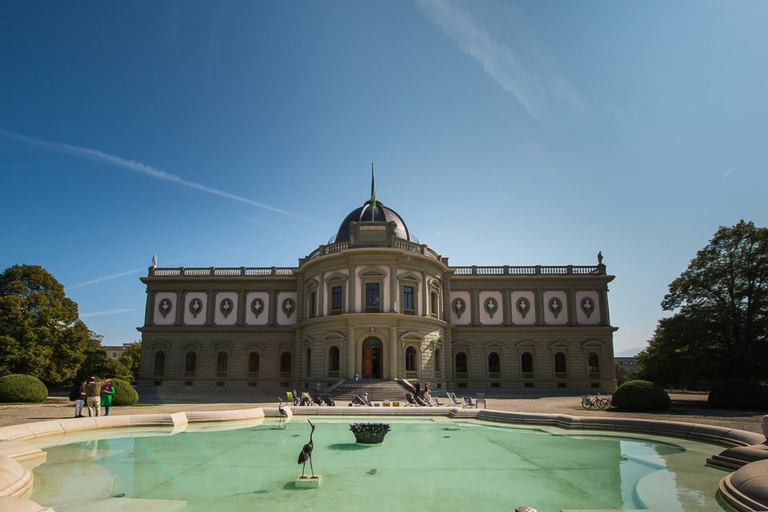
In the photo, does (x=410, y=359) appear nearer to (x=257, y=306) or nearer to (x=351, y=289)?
(x=351, y=289)

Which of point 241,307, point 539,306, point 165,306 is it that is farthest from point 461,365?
point 165,306

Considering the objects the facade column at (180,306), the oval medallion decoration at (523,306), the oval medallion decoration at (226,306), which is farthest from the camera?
the oval medallion decoration at (226,306)

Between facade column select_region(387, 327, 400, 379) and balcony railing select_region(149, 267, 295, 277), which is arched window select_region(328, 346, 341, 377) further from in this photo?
balcony railing select_region(149, 267, 295, 277)

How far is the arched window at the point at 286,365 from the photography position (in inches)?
1623

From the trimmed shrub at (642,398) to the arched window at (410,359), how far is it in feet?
51.2

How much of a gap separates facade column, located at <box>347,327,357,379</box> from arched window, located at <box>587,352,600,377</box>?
20290 millimetres

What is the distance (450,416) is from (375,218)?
25.0m

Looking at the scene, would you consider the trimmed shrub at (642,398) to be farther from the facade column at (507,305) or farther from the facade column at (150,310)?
the facade column at (150,310)

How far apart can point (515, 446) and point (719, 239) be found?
89.2ft

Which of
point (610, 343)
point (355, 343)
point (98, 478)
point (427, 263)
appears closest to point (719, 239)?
point (610, 343)

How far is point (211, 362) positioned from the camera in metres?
41.4

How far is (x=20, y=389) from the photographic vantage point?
82.0 feet

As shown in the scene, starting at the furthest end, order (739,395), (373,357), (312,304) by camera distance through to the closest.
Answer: (312,304)
(373,357)
(739,395)

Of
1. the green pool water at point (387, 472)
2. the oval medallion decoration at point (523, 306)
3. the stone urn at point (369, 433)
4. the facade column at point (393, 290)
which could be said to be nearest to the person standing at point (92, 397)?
the green pool water at point (387, 472)
